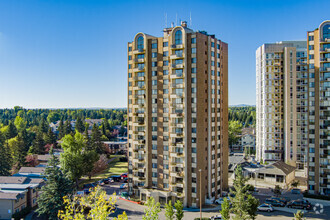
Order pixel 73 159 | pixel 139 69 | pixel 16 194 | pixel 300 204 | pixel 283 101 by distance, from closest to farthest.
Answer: pixel 16 194
pixel 300 204
pixel 139 69
pixel 73 159
pixel 283 101

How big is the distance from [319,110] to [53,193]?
52.1 metres

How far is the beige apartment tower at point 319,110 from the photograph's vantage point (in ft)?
183

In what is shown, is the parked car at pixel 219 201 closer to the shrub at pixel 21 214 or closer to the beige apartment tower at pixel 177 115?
the beige apartment tower at pixel 177 115

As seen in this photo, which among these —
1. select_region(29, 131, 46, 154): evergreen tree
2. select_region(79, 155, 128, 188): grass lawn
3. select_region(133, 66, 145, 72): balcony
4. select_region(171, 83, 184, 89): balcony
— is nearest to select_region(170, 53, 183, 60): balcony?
select_region(171, 83, 184, 89): balcony

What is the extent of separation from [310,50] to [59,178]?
53.7 m

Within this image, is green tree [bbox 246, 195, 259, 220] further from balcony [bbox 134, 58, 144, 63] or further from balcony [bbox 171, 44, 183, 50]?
balcony [bbox 134, 58, 144, 63]

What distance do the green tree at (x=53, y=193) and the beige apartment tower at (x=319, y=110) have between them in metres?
46.9

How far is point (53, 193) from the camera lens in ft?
152

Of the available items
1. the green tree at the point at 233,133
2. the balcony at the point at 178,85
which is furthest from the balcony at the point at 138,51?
the green tree at the point at 233,133

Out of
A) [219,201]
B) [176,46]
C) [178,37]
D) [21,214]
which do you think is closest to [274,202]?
[219,201]

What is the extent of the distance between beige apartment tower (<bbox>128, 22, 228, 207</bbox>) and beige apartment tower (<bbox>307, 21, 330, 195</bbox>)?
1745 cm

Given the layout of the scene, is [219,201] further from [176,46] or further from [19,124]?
[19,124]

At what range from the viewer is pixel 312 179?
5694cm

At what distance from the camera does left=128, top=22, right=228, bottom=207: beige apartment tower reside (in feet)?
167
